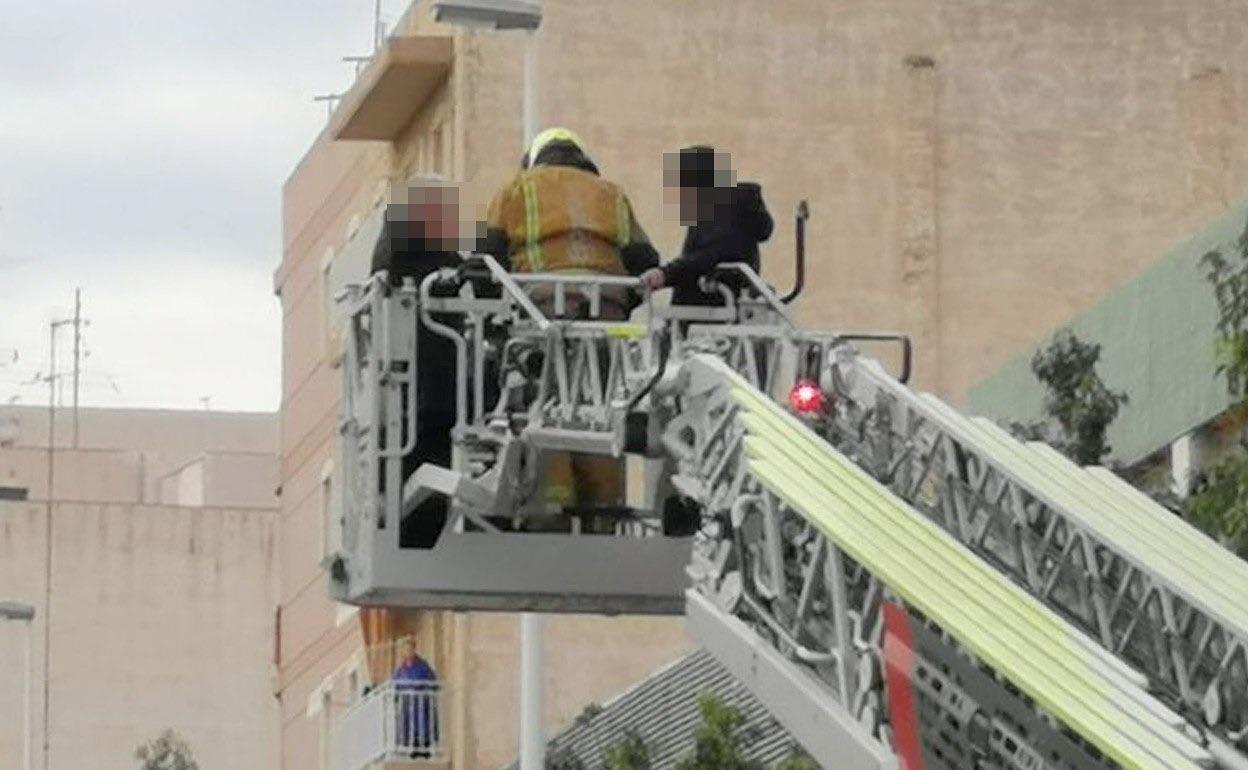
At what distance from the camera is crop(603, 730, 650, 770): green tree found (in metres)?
35.4

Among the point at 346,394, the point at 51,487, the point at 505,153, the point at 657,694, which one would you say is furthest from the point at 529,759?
the point at 51,487

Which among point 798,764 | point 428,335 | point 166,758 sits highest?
point 428,335

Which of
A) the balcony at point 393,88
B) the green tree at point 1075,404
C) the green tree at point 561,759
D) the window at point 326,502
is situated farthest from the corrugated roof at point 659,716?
the window at point 326,502

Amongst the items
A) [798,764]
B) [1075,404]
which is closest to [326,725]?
[798,764]

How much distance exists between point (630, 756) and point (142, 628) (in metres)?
48.1

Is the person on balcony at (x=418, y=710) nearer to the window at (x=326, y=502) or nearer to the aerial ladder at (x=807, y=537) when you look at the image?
the window at (x=326, y=502)

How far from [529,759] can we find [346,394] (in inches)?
580

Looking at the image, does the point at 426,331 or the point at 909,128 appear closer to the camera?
the point at 426,331

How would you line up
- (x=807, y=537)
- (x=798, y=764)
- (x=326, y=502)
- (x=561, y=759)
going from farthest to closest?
(x=326, y=502) < (x=561, y=759) < (x=798, y=764) < (x=807, y=537)

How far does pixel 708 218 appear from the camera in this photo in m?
21.7

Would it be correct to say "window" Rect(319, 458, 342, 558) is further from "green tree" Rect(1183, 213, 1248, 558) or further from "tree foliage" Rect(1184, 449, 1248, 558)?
"tree foliage" Rect(1184, 449, 1248, 558)

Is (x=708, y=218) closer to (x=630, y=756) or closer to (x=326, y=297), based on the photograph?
(x=630, y=756)

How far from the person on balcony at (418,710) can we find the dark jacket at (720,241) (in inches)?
1024

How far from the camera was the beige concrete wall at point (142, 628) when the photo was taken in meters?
82.7
